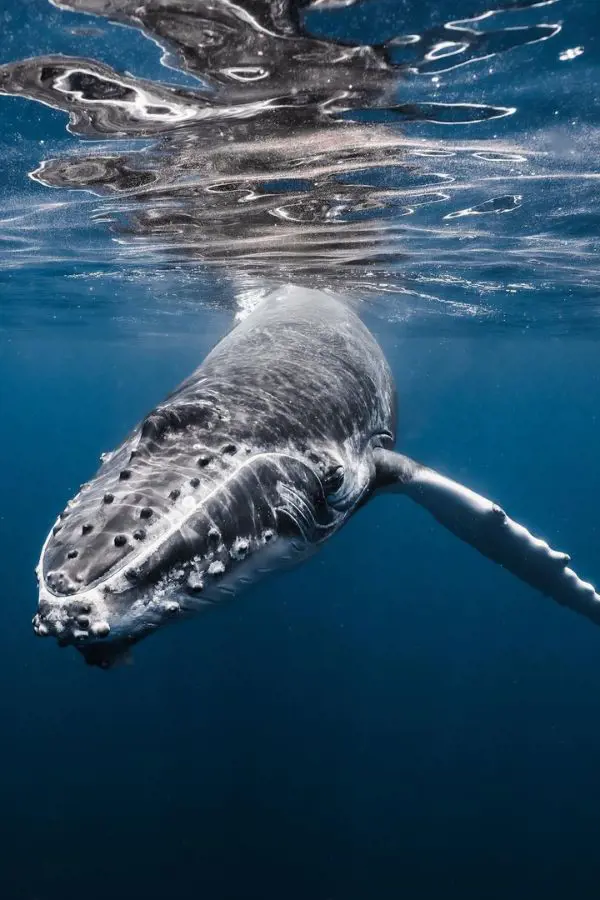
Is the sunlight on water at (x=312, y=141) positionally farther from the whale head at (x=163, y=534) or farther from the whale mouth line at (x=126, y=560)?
the whale mouth line at (x=126, y=560)

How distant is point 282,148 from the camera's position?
10562 millimetres

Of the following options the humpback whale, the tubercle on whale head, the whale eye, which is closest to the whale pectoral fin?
the humpback whale

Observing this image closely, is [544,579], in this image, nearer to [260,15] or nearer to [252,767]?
[260,15]

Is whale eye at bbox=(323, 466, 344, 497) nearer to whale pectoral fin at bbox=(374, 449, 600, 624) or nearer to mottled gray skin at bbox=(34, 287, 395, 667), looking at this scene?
mottled gray skin at bbox=(34, 287, 395, 667)

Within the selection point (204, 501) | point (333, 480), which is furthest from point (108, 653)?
point (333, 480)

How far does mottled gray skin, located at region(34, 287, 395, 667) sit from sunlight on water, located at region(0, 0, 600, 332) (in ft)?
12.3

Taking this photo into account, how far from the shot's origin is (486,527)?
26.5ft

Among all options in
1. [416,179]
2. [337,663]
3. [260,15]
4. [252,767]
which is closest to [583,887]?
[252,767]

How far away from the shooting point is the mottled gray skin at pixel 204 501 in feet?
11.0

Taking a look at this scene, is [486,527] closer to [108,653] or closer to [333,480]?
[333,480]

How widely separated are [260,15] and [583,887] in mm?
22546

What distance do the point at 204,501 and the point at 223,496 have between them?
18 centimetres

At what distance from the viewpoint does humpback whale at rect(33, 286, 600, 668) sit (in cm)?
339

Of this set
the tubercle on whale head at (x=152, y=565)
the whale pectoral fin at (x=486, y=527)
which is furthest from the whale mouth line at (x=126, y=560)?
the whale pectoral fin at (x=486, y=527)
